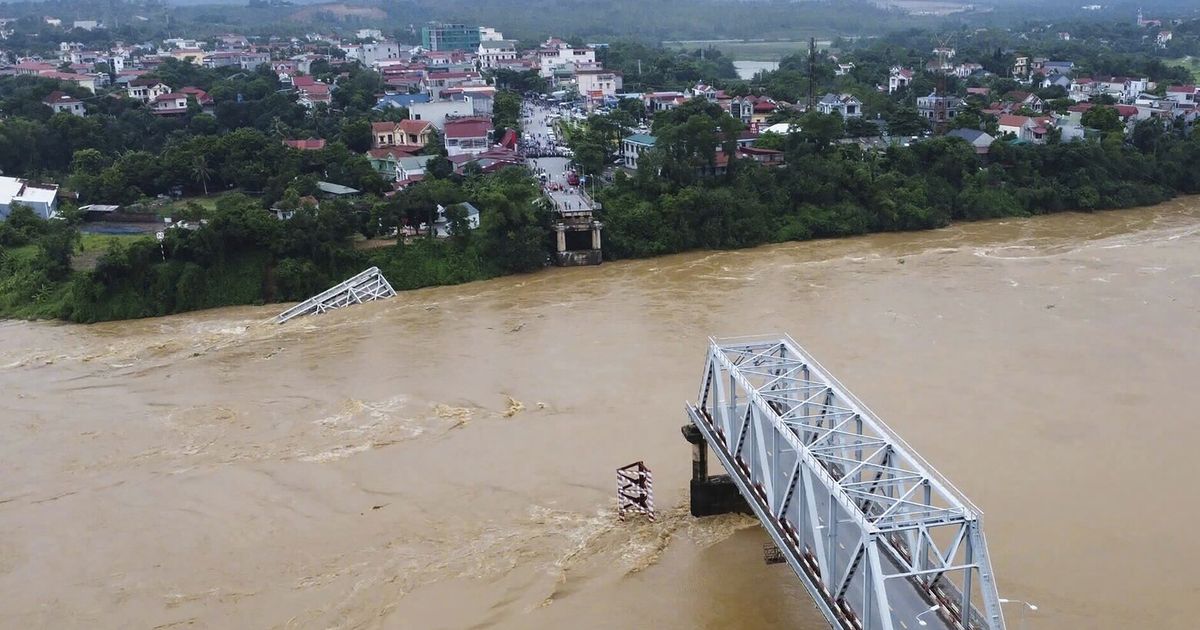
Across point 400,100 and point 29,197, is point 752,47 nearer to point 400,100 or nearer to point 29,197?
point 400,100

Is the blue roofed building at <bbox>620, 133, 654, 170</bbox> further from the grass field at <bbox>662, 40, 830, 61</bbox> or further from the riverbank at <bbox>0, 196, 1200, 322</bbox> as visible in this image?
the grass field at <bbox>662, 40, 830, 61</bbox>

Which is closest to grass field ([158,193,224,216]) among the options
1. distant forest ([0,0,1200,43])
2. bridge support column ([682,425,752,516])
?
bridge support column ([682,425,752,516])

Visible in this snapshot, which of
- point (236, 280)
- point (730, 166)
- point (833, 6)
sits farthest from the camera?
point (833, 6)

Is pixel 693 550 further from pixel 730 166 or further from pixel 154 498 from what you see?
pixel 730 166

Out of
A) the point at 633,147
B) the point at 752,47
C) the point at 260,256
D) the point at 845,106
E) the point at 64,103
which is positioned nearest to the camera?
the point at 260,256

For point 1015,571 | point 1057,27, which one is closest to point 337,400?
point 1015,571

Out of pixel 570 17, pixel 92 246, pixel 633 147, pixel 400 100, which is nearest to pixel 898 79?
pixel 400 100
